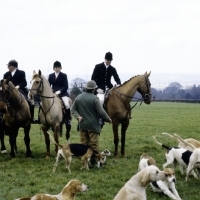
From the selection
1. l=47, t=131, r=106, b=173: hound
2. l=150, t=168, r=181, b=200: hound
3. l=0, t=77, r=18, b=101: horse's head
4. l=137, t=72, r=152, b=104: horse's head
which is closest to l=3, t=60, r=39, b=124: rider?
l=0, t=77, r=18, b=101: horse's head

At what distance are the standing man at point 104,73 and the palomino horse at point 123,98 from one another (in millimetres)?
645

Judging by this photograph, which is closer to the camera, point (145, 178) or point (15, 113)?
point (145, 178)

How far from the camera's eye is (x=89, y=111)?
31.0 feet

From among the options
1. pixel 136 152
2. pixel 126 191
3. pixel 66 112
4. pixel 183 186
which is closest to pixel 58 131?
pixel 66 112

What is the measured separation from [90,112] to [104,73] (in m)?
2.55

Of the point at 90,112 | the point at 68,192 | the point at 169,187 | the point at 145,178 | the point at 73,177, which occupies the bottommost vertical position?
the point at 73,177

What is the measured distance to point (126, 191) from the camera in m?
5.78

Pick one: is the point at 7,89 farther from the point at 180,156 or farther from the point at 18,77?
the point at 180,156

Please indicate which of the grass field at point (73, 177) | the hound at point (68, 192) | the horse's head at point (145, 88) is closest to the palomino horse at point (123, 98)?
the horse's head at point (145, 88)

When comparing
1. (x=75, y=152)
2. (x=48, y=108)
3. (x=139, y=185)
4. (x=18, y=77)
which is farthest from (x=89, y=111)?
(x=139, y=185)

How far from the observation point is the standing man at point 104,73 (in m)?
11.6

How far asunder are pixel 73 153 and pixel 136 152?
3.74 m

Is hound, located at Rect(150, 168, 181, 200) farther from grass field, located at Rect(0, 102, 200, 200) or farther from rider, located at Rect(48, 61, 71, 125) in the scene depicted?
rider, located at Rect(48, 61, 71, 125)

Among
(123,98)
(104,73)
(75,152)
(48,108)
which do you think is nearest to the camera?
(75,152)
